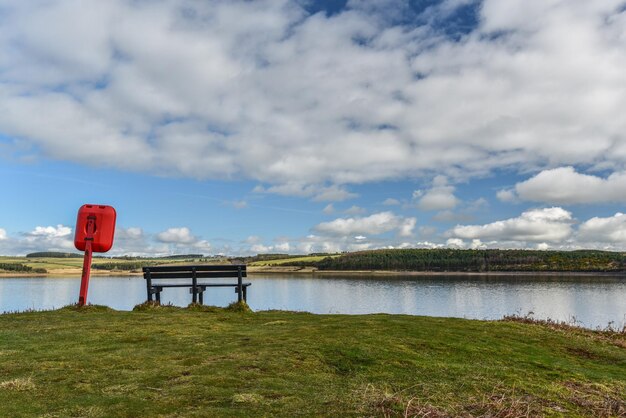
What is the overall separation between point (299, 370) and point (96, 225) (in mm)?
11659

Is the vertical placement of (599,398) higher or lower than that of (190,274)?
lower

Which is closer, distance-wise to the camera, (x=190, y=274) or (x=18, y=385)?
(x=18, y=385)

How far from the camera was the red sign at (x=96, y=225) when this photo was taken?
15.9m

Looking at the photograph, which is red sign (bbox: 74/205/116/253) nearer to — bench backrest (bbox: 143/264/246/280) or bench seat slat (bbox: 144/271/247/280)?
bench backrest (bbox: 143/264/246/280)

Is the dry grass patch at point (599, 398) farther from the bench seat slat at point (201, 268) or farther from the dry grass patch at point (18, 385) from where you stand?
the bench seat slat at point (201, 268)

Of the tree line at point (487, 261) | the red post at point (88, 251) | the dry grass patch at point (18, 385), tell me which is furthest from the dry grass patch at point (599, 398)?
the tree line at point (487, 261)

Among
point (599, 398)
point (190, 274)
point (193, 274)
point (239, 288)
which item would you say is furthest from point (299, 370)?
point (190, 274)

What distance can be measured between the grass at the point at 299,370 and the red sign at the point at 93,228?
146 inches

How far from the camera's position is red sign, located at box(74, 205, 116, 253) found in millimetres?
15875

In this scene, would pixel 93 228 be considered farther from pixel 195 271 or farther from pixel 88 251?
pixel 195 271

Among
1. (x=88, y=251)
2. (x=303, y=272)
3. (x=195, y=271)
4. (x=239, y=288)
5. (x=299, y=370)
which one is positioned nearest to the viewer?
(x=299, y=370)

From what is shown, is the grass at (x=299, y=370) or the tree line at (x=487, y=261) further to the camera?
the tree line at (x=487, y=261)

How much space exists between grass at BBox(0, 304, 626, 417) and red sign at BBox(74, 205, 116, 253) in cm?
377

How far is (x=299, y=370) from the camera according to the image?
7.12 meters
